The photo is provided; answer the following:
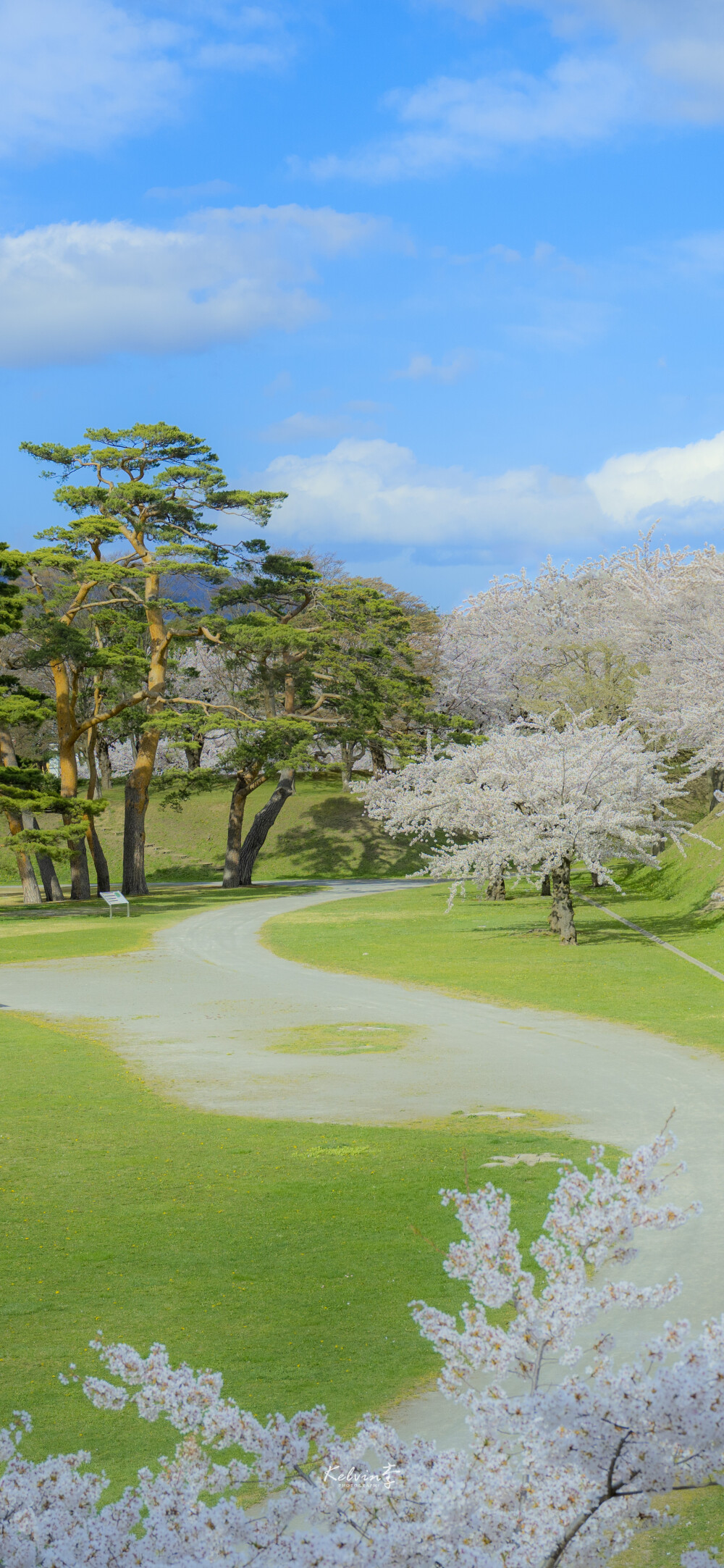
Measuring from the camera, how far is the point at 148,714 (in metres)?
37.4

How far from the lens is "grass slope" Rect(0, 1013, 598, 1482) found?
5.46 metres

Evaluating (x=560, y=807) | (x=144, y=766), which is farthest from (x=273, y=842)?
(x=560, y=807)

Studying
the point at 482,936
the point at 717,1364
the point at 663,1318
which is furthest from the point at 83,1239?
the point at 482,936

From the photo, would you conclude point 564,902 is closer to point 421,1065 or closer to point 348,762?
point 421,1065

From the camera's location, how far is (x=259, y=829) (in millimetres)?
45531

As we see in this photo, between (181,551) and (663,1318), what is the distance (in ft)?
105

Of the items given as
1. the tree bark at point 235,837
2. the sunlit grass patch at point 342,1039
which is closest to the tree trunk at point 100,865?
the tree bark at point 235,837

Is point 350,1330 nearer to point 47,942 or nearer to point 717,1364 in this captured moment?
point 717,1364

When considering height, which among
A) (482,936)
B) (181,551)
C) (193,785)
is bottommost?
(482,936)

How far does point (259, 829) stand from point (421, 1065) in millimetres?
32568

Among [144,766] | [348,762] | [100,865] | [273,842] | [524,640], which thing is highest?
[524,640]

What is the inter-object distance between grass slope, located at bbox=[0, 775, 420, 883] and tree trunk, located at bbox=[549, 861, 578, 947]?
975 inches

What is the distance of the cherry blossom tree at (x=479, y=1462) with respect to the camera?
239 cm
